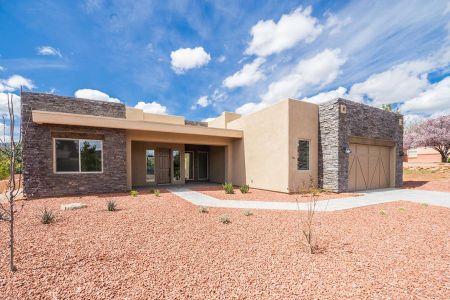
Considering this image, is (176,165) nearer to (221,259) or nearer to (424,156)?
(221,259)

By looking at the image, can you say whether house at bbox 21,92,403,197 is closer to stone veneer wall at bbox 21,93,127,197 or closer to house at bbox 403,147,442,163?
stone veneer wall at bbox 21,93,127,197

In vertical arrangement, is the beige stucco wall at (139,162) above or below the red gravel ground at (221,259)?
above

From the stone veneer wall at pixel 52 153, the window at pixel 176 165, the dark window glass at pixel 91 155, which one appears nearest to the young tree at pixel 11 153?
the stone veneer wall at pixel 52 153

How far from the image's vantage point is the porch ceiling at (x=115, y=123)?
8291 millimetres

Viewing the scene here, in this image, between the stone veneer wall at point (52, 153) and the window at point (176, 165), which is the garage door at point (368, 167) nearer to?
the window at point (176, 165)

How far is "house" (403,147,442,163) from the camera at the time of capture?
31544 mm

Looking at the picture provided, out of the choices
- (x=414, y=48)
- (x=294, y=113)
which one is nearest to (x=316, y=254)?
(x=294, y=113)

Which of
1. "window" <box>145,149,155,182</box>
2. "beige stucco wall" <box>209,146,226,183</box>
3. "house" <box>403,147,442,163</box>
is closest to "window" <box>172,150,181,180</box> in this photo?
"window" <box>145,149,155,182</box>

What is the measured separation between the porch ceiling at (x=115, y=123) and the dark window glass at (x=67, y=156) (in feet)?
3.47

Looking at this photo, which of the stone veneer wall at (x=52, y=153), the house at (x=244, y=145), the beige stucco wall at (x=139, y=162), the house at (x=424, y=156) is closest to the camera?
the stone veneer wall at (x=52, y=153)

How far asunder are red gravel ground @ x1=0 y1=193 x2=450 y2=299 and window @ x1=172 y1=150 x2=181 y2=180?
8417 mm

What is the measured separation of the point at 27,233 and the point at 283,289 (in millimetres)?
5246

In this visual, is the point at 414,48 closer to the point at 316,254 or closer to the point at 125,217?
the point at 316,254

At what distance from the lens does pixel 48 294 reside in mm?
2391
